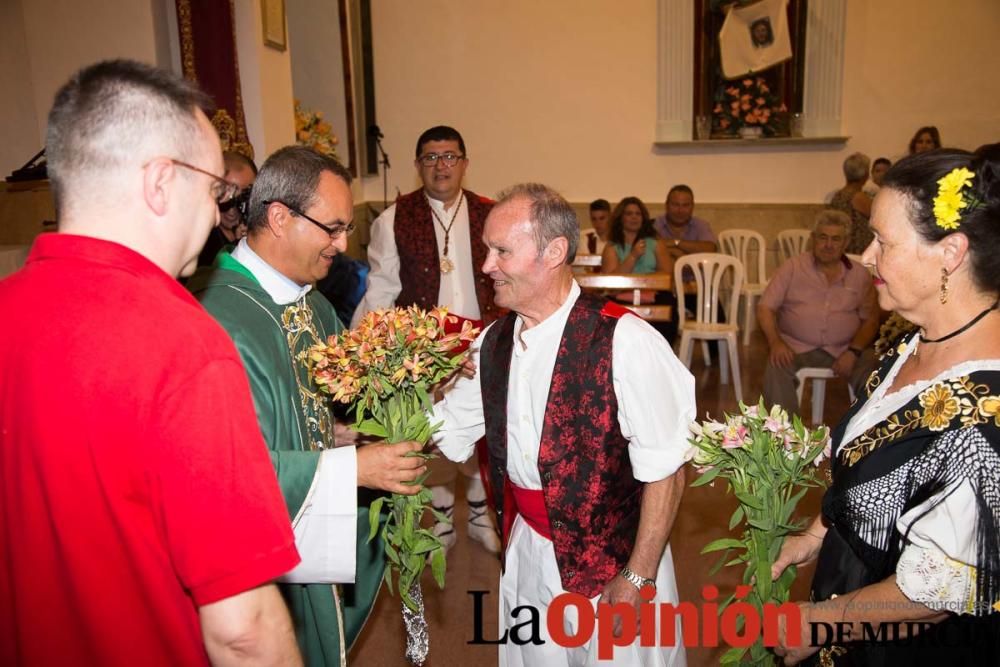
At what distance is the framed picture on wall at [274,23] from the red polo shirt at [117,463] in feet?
15.4

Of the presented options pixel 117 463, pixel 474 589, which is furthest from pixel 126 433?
pixel 474 589

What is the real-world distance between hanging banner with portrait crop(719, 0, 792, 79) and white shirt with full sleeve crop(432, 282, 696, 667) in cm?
798

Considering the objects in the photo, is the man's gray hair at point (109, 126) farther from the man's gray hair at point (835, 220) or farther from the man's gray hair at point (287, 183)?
the man's gray hair at point (835, 220)

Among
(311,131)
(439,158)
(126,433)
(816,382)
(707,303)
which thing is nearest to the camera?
(126,433)

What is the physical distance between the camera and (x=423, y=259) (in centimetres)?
471

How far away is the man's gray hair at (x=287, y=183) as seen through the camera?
2.24 meters

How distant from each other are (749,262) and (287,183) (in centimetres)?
807

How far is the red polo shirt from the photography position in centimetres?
118

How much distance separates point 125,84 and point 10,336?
0.42 meters

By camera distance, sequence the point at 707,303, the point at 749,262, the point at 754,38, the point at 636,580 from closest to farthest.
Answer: the point at 636,580
the point at 707,303
the point at 754,38
the point at 749,262

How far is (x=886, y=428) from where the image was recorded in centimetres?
180

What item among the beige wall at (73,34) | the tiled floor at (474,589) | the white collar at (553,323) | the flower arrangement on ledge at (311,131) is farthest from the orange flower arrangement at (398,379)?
the flower arrangement on ledge at (311,131)

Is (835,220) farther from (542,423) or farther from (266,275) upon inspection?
(266,275)

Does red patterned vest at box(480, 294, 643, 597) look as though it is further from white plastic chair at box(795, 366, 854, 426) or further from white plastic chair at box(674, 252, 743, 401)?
white plastic chair at box(674, 252, 743, 401)
